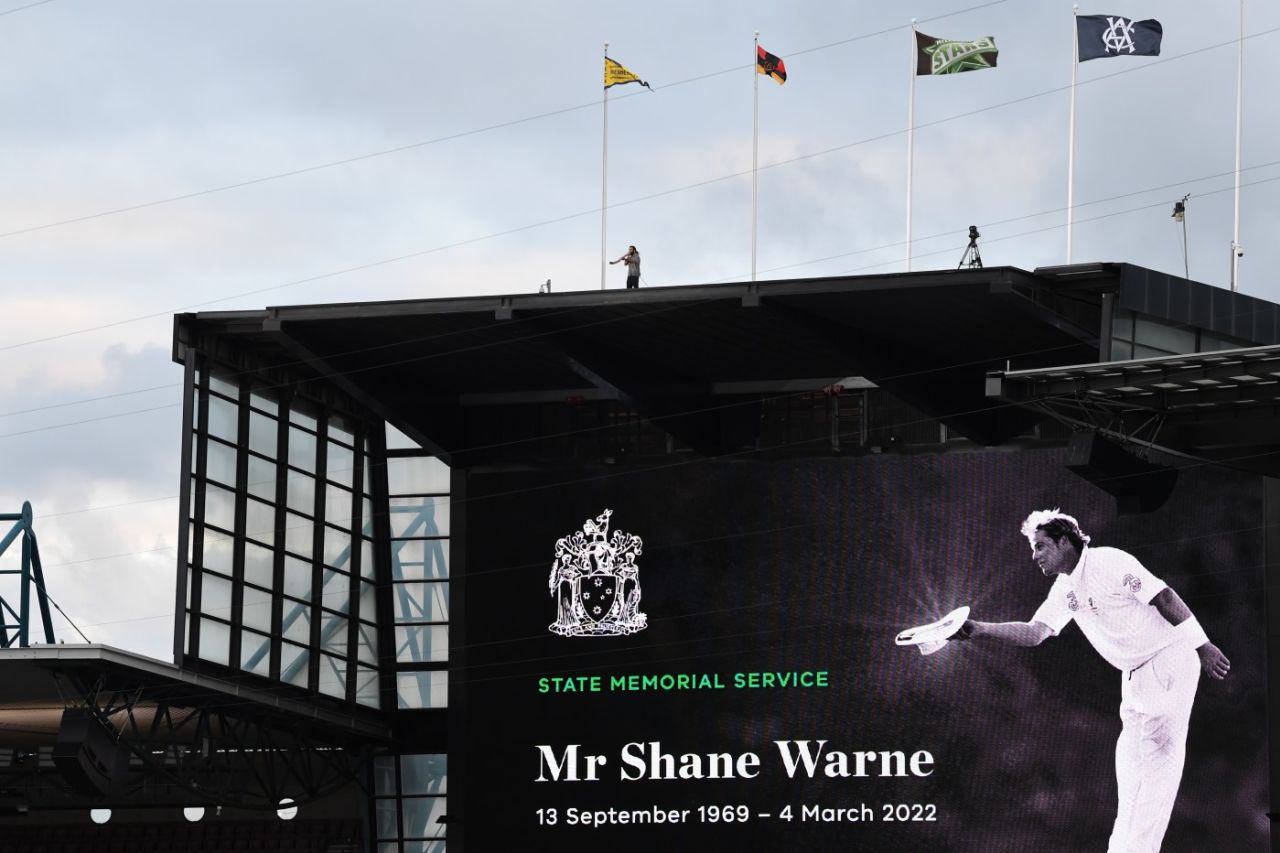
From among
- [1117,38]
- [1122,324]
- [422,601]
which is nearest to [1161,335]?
[1122,324]

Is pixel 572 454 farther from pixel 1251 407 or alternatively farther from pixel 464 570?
pixel 1251 407

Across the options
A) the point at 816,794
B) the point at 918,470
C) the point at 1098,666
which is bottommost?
the point at 816,794

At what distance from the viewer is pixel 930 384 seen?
39.8 m

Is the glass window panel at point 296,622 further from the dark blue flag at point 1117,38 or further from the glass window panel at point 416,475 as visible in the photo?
the dark blue flag at point 1117,38

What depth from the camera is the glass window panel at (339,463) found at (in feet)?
140

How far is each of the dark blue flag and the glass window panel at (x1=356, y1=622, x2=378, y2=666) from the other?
1804 centimetres

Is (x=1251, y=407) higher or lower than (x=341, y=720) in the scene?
higher

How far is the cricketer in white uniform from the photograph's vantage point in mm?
38344

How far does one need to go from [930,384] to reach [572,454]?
24.2 feet

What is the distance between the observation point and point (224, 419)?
40000 mm

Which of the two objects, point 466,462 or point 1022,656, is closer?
point 1022,656

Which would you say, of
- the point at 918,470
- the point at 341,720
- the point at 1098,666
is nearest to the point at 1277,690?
the point at 1098,666

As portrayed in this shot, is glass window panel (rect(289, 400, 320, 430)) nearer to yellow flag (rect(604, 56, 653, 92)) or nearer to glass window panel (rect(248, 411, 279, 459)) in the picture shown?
glass window panel (rect(248, 411, 279, 459))

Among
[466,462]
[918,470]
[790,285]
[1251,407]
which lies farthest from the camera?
[466,462]
